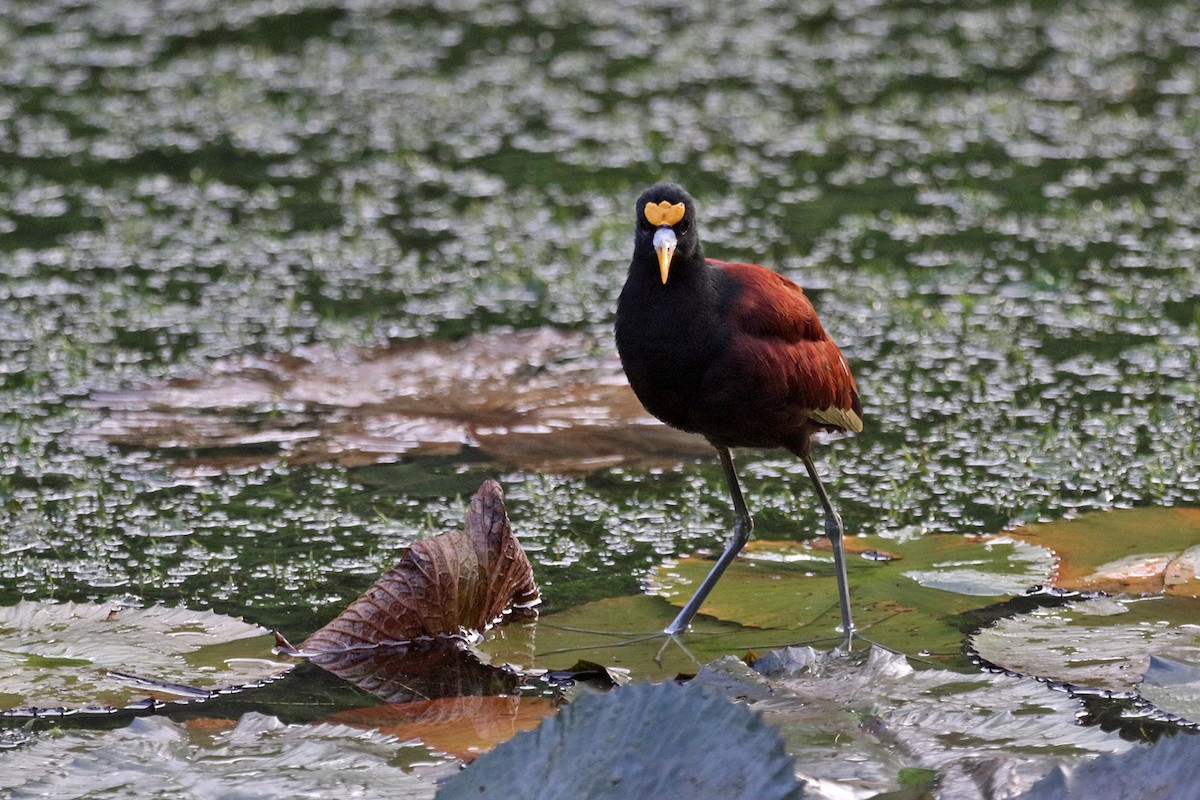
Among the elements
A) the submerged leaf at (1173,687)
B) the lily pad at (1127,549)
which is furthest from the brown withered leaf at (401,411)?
the submerged leaf at (1173,687)

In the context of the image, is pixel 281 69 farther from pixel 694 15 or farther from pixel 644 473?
pixel 644 473

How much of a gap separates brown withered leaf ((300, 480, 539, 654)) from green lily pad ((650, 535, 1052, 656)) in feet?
1.36

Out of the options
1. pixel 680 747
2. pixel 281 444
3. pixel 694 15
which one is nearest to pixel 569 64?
pixel 694 15

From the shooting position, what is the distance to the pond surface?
4363 millimetres

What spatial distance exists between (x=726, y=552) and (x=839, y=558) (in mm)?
278

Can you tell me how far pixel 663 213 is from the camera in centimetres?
347

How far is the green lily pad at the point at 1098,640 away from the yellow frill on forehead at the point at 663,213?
1.06 m

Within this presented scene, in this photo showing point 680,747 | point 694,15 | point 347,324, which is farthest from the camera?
point 694,15

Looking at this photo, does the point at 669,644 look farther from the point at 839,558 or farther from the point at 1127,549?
the point at 1127,549

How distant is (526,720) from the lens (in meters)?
3.17

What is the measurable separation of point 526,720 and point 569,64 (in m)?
6.28

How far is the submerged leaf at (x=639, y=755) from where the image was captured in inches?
93.0

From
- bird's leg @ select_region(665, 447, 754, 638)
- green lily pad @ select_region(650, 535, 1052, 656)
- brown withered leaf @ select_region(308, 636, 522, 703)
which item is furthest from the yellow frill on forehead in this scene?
brown withered leaf @ select_region(308, 636, 522, 703)

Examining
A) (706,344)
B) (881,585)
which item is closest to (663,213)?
(706,344)
